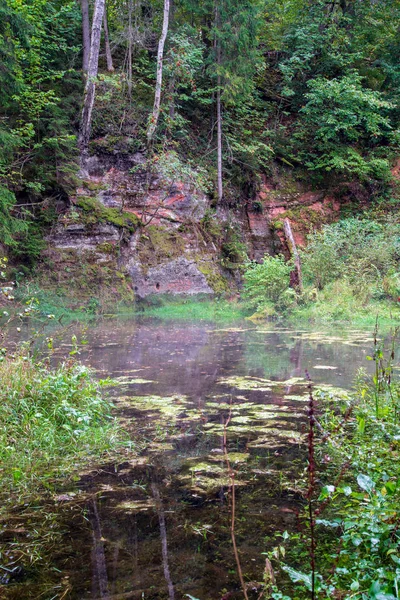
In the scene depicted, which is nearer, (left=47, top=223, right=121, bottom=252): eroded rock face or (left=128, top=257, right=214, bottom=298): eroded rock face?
(left=47, top=223, right=121, bottom=252): eroded rock face

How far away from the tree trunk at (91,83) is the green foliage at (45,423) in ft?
42.4

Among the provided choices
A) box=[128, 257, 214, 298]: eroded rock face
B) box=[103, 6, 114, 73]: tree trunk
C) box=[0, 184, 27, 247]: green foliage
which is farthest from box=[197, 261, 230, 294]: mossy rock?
box=[103, 6, 114, 73]: tree trunk

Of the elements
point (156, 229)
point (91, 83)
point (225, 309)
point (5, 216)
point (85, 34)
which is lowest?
point (225, 309)

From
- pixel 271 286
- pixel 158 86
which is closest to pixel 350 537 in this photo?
pixel 271 286

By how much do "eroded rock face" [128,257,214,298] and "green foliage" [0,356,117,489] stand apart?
10884 mm

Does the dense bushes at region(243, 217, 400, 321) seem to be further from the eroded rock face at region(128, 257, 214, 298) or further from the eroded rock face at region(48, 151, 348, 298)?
the eroded rock face at region(48, 151, 348, 298)

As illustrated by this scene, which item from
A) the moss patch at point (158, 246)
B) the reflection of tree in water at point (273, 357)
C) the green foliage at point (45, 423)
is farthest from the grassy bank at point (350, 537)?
the moss patch at point (158, 246)

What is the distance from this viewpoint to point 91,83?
15.6m

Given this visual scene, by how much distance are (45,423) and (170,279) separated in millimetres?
12185

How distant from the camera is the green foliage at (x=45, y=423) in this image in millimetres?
3367

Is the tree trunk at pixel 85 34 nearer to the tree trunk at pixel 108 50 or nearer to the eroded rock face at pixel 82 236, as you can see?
the tree trunk at pixel 108 50

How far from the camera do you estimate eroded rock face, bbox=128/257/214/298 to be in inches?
606

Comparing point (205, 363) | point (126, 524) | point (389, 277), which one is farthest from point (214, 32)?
point (126, 524)

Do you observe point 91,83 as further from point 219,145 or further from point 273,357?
point 273,357
